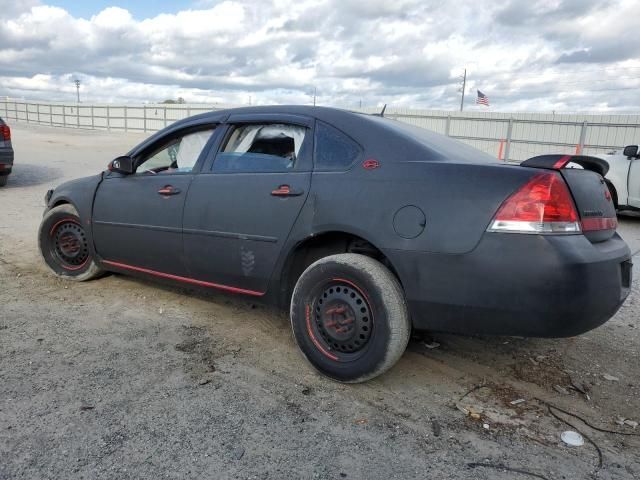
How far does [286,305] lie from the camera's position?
136 inches

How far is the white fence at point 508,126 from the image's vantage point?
18312 millimetres

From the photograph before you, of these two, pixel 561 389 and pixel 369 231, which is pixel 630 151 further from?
pixel 369 231

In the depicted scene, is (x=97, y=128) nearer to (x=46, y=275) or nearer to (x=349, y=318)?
(x=46, y=275)

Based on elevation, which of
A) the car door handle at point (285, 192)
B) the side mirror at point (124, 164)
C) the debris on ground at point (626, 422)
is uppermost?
the side mirror at point (124, 164)

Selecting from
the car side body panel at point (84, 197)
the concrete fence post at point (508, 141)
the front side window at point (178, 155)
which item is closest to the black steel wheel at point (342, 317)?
the front side window at point (178, 155)

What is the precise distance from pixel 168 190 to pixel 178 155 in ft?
1.34

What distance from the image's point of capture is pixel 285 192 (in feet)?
10.8

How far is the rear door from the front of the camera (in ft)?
10.9

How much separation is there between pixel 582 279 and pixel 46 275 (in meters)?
4.49

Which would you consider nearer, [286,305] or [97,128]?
[286,305]

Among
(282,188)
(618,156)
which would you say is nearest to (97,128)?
(618,156)

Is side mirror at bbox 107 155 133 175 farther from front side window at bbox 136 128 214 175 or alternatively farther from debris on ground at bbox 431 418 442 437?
debris on ground at bbox 431 418 442 437

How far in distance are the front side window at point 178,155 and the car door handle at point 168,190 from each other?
169 millimetres

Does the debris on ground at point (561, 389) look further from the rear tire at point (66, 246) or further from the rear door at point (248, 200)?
the rear tire at point (66, 246)
